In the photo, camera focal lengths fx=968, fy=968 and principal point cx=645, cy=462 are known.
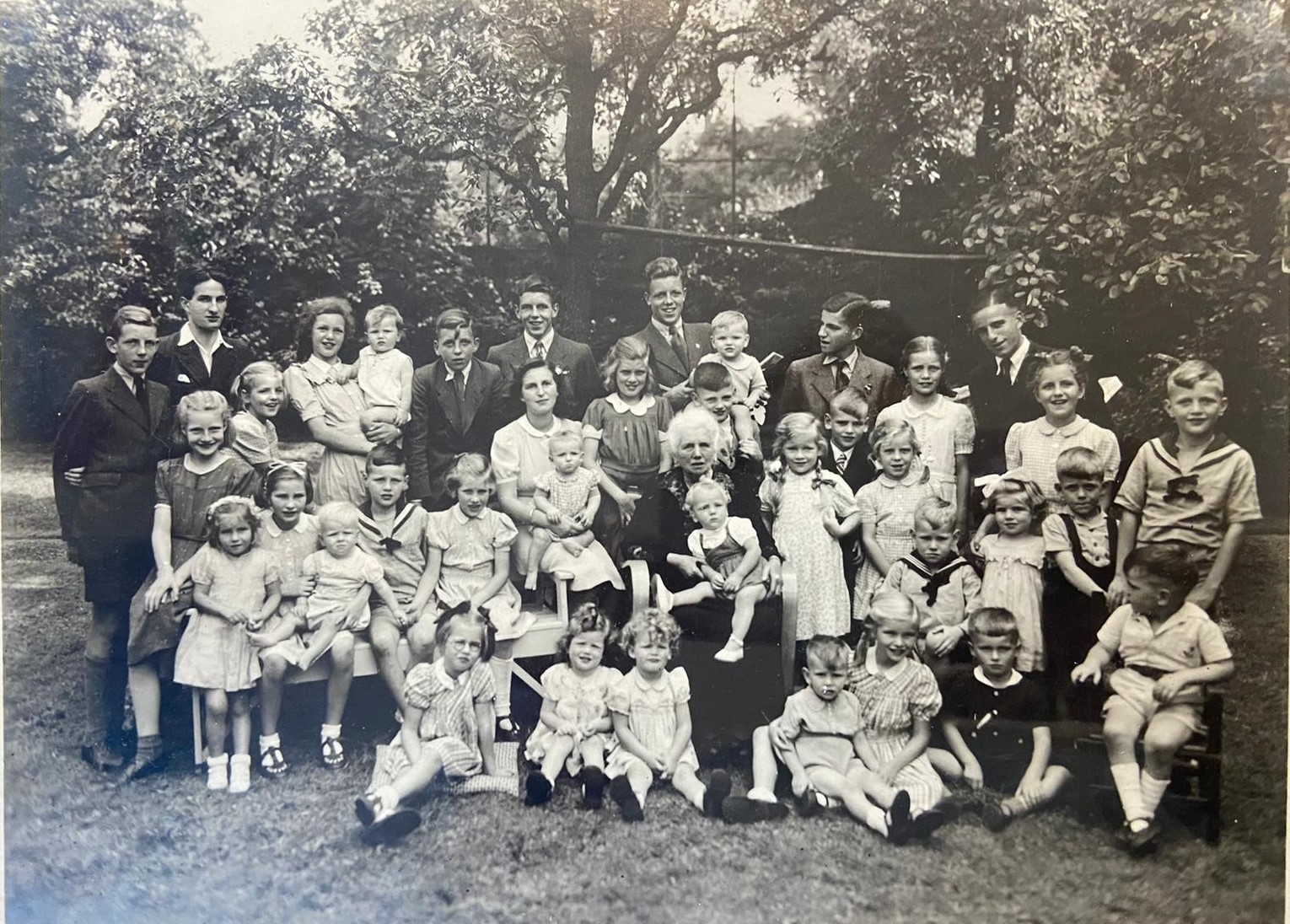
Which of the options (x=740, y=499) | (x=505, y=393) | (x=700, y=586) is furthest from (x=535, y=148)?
(x=700, y=586)

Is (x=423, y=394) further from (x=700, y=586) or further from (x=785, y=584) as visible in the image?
(x=785, y=584)

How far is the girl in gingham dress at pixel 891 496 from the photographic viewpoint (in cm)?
370

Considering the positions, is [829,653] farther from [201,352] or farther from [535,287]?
[201,352]

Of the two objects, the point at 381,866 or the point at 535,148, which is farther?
the point at 535,148

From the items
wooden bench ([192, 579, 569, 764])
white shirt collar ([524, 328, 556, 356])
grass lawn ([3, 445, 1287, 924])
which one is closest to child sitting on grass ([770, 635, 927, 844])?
grass lawn ([3, 445, 1287, 924])

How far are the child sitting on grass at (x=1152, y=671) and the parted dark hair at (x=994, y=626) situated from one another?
0.28 meters

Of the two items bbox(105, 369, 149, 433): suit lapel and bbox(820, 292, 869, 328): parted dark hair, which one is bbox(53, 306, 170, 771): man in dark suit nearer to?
bbox(105, 369, 149, 433): suit lapel

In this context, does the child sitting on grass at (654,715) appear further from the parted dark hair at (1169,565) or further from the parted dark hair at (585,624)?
the parted dark hair at (1169,565)

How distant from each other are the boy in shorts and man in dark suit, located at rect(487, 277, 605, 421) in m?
0.57

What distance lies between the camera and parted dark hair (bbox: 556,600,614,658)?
3.70m

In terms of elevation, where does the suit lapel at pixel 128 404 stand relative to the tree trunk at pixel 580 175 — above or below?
below

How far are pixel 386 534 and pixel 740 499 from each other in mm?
1390

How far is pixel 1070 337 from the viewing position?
12.2ft

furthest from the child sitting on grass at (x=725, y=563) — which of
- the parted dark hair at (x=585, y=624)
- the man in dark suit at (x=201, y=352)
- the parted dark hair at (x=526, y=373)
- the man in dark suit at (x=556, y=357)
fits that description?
the man in dark suit at (x=201, y=352)
